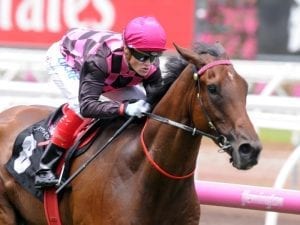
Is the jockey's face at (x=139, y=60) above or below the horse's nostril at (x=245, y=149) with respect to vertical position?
above

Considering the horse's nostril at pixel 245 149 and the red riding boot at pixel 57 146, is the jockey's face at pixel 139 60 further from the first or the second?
the horse's nostril at pixel 245 149

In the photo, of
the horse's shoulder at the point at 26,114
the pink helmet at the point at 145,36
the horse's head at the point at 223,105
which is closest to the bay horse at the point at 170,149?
the horse's head at the point at 223,105

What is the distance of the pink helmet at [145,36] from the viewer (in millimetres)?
4461

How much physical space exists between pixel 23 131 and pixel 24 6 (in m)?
5.40

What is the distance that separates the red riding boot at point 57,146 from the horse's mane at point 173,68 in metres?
0.45

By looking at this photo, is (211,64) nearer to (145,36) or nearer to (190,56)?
(190,56)

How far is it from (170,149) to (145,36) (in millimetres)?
511

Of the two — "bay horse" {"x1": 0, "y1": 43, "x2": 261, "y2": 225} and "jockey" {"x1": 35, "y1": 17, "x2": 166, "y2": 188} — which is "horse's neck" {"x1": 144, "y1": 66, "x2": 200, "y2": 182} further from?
"jockey" {"x1": 35, "y1": 17, "x2": 166, "y2": 188}

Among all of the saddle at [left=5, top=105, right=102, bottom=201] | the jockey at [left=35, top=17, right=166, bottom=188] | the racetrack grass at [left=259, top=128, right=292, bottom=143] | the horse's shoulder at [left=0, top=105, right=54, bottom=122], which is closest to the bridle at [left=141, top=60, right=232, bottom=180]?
the jockey at [left=35, top=17, right=166, bottom=188]

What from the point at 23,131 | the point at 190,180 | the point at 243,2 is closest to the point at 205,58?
the point at 190,180

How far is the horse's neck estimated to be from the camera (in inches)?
170

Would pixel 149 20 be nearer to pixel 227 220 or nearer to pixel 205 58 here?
pixel 205 58

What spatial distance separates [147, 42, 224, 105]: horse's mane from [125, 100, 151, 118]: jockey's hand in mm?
70

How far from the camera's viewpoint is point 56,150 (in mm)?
4859
